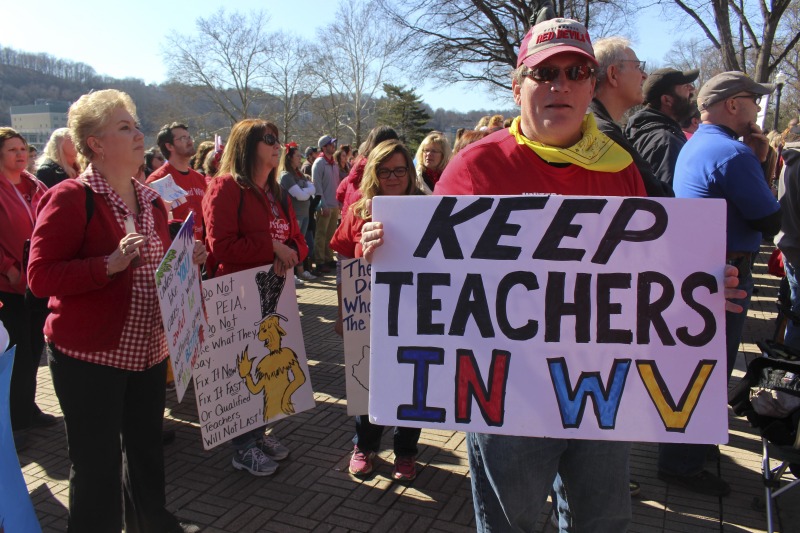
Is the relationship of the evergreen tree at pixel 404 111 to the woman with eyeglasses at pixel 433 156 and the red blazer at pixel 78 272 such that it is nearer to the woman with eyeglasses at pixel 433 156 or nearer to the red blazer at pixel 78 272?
the woman with eyeglasses at pixel 433 156

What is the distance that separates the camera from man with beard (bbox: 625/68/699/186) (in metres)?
3.78

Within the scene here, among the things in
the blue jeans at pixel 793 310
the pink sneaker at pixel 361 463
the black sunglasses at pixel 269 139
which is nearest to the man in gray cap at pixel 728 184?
the blue jeans at pixel 793 310

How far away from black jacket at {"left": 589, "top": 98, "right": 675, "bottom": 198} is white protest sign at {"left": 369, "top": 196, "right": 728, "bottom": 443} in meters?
0.56

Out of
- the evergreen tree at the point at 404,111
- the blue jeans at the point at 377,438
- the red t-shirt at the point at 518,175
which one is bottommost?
the blue jeans at the point at 377,438

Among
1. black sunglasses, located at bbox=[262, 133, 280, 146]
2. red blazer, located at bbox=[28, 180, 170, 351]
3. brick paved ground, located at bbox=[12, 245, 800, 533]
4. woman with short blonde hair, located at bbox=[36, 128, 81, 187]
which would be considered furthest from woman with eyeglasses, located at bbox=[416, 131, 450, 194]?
woman with short blonde hair, located at bbox=[36, 128, 81, 187]

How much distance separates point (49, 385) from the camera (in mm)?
5168

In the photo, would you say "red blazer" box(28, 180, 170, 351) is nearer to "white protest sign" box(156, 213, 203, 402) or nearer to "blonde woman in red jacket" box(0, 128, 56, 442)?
"white protest sign" box(156, 213, 203, 402)

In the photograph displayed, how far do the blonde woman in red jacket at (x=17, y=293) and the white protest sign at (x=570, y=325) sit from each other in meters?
3.32

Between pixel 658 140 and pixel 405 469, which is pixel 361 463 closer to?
pixel 405 469

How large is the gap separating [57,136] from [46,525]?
340cm

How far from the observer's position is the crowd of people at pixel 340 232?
1.88 meters

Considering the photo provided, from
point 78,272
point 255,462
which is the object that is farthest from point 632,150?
point 255,462

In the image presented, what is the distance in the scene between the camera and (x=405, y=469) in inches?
136

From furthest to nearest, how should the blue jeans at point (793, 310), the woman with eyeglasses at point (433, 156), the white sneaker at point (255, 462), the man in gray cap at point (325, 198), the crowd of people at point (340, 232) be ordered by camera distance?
the man in gray cap at point (325, 198), the woman with eyeglasses at point (433, 156), the blue jeans at point (793, 310), the white sneaker at point (255, 462), the crowd of people at point (340, 232)
